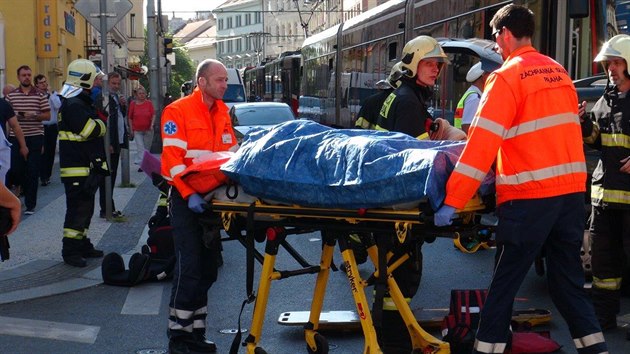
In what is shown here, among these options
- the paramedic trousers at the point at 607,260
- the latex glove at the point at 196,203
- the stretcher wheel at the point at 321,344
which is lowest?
the stretcher wheel at the point at 321,344

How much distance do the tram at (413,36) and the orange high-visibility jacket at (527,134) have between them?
4.00 meters

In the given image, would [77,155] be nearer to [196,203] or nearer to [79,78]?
[79,78]

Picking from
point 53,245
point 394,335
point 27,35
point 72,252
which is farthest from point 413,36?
point 27,35

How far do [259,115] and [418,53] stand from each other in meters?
16.7

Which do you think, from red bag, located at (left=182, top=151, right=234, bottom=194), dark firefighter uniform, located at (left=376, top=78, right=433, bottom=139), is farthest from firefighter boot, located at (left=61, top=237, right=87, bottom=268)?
dark firefighter uniform, located at (left=376, top=78, right=433, bottom=139)

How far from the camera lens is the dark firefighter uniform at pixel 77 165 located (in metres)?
10.2

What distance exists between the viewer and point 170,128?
6.86 metres

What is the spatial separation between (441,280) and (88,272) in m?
3.27

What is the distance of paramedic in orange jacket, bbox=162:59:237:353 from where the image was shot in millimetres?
6793

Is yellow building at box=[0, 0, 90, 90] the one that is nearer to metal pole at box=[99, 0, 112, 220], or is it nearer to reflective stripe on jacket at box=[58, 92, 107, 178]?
metal pole at box=[99, 0, 112, 220]

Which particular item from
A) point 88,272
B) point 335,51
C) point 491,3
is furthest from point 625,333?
point 335,51

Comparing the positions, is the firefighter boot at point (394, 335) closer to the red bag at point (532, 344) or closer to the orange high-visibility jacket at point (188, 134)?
the red bag at point (532, 344)

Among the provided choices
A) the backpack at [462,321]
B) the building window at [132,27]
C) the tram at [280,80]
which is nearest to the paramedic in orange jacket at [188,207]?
the backpack at [462,321]

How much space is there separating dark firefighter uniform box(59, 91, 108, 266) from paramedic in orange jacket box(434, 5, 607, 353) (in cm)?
559
